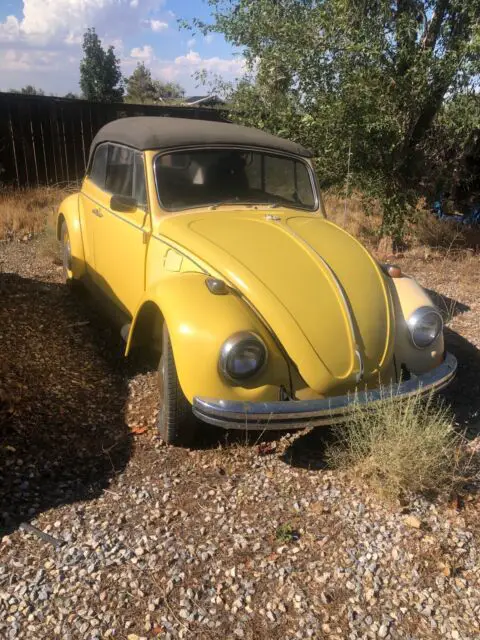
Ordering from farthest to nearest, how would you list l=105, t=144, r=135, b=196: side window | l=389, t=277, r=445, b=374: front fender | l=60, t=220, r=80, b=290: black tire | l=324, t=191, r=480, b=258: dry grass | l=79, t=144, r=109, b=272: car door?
l=324, t=191, r=480, b=258: dry grass
l=60, t=220, r=80, b=290: black tire
l=79, t=144, r=109, b=272: car door
l=105, t=144, r=135, b=196: side window
l=389, t=277, r=445, b=374: front fender

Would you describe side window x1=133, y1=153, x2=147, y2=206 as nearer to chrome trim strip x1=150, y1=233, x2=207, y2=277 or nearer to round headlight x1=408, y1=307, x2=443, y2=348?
chrome trim strip x1=150, y1=233, x2=207, y2=277

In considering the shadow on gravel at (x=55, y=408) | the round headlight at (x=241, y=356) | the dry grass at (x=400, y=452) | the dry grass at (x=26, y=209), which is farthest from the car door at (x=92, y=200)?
the dry grass at (x=26, y=209)

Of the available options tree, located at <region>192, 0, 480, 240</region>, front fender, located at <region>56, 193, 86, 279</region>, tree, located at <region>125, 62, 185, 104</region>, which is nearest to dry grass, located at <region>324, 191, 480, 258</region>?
tree, located at <region>192, 0, 480, 240</region>

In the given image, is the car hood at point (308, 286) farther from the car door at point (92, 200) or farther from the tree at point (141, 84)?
the tree at point (141, 84)

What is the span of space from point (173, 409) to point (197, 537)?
2.58 ft

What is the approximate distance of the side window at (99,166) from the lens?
5062mm

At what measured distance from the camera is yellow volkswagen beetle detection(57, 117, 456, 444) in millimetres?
2869

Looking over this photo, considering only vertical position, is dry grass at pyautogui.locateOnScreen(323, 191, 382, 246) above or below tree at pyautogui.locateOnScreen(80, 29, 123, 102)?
below

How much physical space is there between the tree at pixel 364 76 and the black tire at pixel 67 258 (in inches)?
132

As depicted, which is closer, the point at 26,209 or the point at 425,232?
the point at 425,232

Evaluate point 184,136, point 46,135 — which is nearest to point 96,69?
point 46,135

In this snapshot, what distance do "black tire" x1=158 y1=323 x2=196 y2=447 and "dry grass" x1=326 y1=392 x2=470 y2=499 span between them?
90 centimetres

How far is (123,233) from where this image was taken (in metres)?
4.29

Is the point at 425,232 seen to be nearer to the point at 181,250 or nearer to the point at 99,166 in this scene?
the point at 99,166
